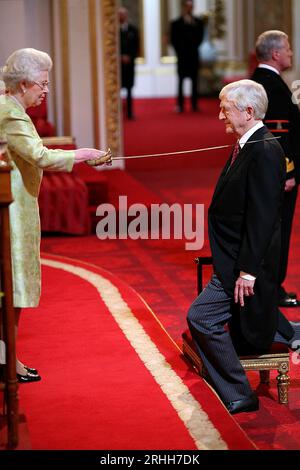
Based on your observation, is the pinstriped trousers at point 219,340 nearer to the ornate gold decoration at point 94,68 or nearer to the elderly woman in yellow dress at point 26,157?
the elderly woman in yellow dress at point 26,157

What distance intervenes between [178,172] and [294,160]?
19.1 ft

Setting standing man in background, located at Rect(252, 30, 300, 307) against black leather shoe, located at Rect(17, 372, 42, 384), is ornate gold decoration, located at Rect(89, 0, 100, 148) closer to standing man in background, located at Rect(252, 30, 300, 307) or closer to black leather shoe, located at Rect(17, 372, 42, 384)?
standing man in background, located at Rect(252, 30, 300, 307)

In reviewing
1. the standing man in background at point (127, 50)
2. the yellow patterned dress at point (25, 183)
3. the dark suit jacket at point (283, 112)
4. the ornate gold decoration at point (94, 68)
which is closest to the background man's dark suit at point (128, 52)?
the standing man in background at point (127, 50)

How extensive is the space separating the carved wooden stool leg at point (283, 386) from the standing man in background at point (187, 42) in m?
12.7

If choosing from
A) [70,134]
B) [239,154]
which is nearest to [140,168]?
[70,134]

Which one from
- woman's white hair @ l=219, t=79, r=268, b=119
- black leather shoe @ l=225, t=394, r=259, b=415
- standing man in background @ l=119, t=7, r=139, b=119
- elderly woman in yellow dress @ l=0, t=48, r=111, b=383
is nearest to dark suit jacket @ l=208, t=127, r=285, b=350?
woman's white hair @ l=219, t=79, r=268, b=119

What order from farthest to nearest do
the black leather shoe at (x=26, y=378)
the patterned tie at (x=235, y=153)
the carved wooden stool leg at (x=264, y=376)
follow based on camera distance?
the carved wooden stool leg at (x=264, y=376) < the black leather shoe at (x=26, y=378) < the patterned tie at (x=235, y=153)

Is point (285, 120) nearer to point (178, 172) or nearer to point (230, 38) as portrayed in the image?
point (178, 172)

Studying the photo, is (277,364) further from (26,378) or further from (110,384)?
(26,378)

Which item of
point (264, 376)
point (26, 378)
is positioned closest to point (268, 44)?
point (264, 376)

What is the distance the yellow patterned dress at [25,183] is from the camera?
4492 mm

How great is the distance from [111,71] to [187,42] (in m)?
6.45

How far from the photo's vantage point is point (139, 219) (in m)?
8.98
